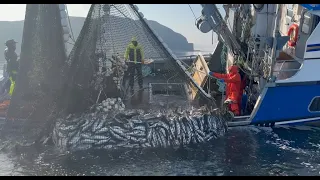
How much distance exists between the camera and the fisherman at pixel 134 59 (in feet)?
33.0

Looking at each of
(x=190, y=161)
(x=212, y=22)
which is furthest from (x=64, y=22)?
(x=190, y=161)

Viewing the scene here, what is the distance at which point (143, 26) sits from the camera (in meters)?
9.42

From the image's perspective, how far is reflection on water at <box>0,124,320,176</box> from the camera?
313 inches

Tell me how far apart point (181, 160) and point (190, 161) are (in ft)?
0.64

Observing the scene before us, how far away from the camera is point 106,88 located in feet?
31.8

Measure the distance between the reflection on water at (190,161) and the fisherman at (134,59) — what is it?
6.93 ft

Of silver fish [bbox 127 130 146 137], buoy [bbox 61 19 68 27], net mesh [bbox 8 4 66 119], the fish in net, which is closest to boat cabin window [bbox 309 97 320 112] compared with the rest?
the fish in net

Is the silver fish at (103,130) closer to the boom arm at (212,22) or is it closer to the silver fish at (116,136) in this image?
the silver fish at (116,136)

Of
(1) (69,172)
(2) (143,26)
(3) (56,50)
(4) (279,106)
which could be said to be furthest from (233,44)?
(1) (69,172)

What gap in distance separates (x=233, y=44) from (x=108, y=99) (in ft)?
13.0

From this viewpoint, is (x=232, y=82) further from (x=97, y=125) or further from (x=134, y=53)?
(x=97, y=125)

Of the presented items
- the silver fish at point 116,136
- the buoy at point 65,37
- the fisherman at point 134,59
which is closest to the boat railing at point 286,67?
the fisherman at point 134,59

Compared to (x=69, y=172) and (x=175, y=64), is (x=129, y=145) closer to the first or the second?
(x=69, y=172)

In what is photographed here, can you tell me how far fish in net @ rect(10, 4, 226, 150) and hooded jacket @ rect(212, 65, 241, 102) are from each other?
90 centimetres
